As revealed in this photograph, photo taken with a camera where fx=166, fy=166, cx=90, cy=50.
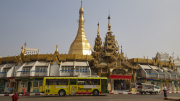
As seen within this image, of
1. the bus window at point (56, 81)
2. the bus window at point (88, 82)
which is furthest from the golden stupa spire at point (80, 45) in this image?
the bus window at point (56, 81)

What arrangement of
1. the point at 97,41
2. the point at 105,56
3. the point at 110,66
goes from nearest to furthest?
the point at 110,66, the point at 105,56, the point at 97,41

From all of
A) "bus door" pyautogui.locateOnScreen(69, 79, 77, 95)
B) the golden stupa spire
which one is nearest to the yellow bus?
"bus door" pyautogui.locateOnScreen(69, 79, 77, 95)

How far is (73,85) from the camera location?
2375 cm

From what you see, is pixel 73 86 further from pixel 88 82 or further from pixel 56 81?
pixel 56 81

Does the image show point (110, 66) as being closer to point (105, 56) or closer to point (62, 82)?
point (105, 56)

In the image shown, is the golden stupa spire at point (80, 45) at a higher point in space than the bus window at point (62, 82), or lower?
higher

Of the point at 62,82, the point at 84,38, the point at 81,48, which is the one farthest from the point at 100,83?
the point at 84,38

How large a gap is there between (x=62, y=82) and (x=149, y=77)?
2399 cm

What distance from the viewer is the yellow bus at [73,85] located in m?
23.2

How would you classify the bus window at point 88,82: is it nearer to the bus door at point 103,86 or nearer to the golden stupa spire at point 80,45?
the bus door at point 103,86

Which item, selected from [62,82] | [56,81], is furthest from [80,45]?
[56,81]

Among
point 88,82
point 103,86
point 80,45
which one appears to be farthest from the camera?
point 80,45

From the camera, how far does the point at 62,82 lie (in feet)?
77.7

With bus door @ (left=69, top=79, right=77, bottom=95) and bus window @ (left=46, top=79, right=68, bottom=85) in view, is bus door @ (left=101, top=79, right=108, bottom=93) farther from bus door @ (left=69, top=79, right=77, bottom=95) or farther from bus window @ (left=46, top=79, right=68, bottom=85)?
bus window @ (left=46, top=79, right=68, bottom=85)
